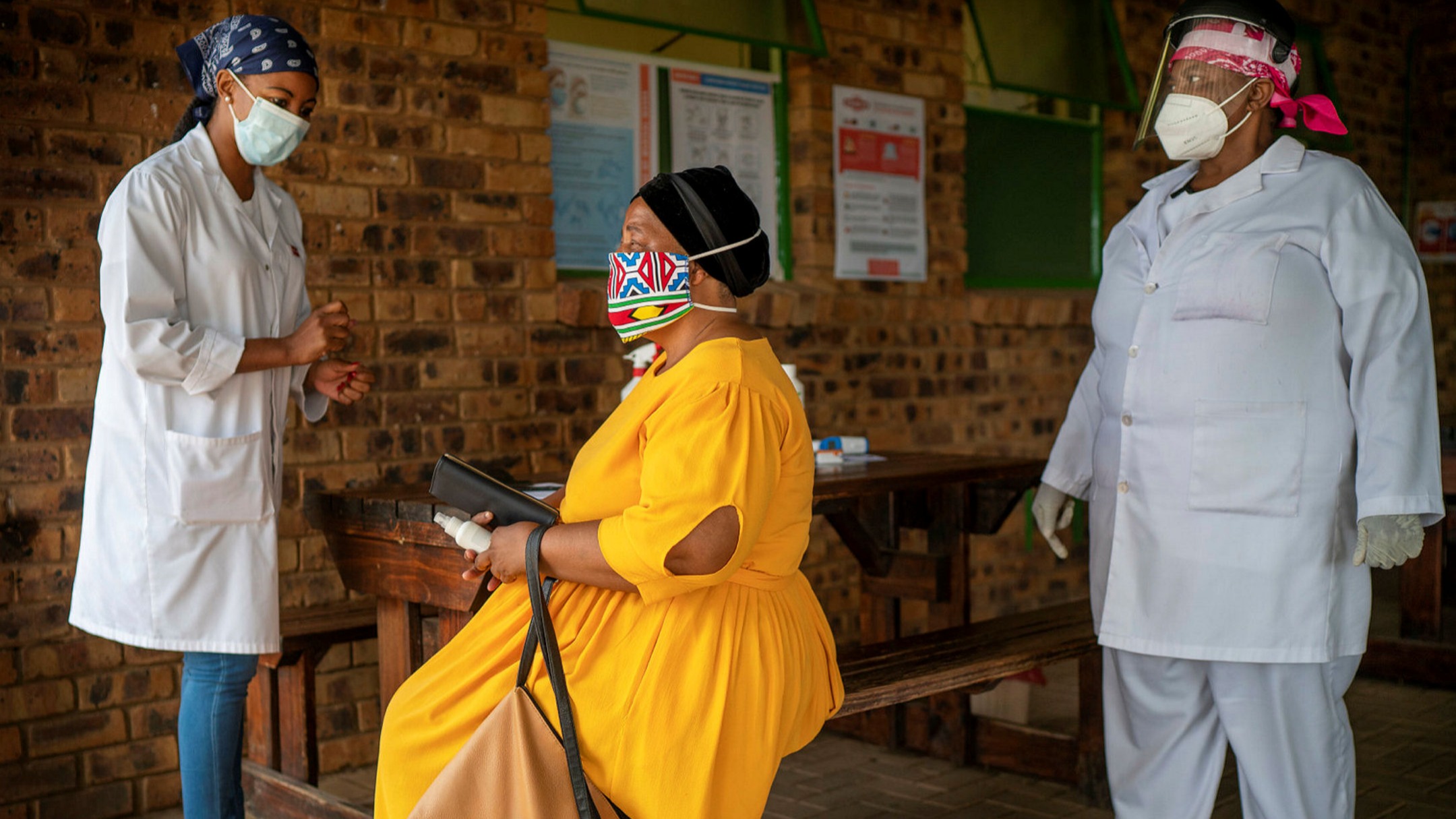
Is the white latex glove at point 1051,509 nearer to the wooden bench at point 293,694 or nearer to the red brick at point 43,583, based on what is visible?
→ the wooden bench at point 293,694

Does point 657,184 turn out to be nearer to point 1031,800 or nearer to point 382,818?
point 382,818

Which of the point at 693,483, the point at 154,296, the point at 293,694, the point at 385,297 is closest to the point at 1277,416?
the point at 693,483

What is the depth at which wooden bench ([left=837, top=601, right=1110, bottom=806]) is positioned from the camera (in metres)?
2.87

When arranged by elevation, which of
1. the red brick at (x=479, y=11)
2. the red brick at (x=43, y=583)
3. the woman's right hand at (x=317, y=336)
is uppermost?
the red brick at (x=479, y=11)

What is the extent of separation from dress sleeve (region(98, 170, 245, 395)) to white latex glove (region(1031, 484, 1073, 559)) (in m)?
1.65

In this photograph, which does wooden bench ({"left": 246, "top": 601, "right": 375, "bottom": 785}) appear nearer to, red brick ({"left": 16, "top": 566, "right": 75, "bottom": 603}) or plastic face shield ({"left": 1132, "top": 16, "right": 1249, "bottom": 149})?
red brick ({"left": 16, "top": 566, "right": 75, "bottom": 603})

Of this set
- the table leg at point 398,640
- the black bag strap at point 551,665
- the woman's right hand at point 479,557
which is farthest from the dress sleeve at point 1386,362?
the table leg at point 398,640

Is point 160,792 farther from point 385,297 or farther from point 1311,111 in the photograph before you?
point 1311,111

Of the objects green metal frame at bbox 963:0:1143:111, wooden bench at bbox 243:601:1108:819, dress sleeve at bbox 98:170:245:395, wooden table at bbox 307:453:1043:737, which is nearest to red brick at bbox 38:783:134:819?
wooden bench at bbox 243:601:1108:819

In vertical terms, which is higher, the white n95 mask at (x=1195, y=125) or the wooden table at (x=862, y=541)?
the white n95 mask at (x=1195, y=125)

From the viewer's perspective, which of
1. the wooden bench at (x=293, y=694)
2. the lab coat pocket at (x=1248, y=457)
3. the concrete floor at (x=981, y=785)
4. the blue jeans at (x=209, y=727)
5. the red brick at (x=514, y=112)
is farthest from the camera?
the red brick at (x=514, y=112)

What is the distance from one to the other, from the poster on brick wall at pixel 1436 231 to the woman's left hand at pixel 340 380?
261 inches

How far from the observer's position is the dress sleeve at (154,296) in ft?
8.06

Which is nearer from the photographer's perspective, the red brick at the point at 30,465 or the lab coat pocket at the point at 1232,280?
the lab coat pocket at the point at 1232,280
